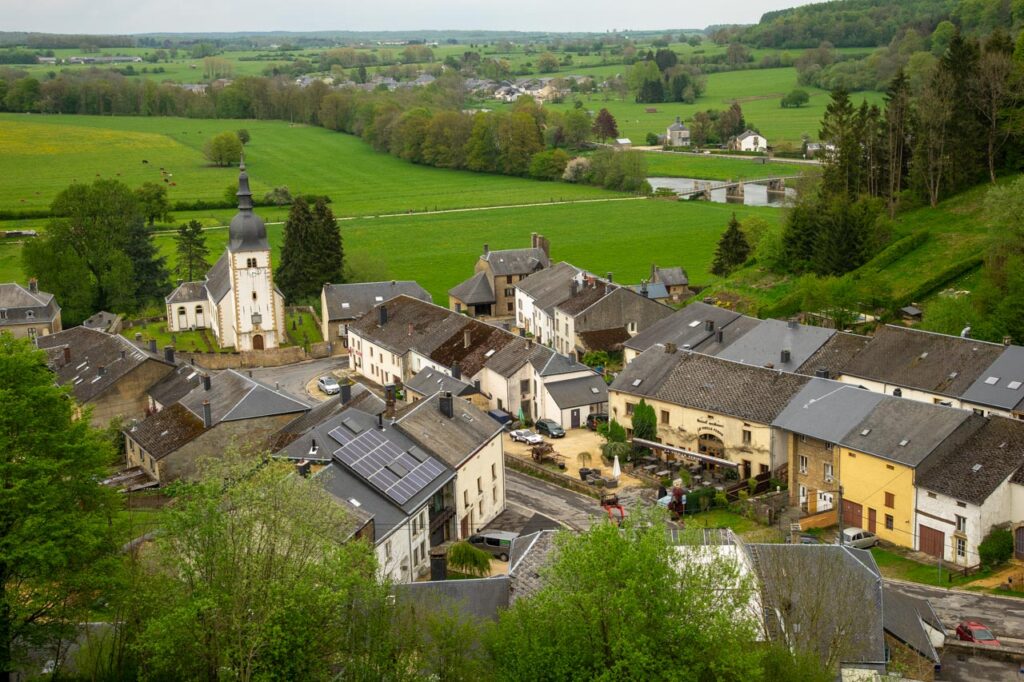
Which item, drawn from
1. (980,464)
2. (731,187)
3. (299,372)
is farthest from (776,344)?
(731,187)

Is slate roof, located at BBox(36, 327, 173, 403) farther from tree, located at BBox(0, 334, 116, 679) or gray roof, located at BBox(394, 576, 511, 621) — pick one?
gray roof, located at BBox(394, 576, 511, 621)

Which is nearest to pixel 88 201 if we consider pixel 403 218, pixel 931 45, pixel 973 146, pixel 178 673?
pixel 403 218

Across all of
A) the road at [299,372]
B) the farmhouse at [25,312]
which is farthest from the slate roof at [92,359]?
the farmhouse at [25,312]

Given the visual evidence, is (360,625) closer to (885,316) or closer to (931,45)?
(885,316)

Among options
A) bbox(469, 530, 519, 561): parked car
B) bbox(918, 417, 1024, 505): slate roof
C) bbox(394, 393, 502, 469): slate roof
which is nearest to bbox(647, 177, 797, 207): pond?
bbox(394, 393, 502, 469): slate roof

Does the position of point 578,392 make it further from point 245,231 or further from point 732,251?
point 732,251

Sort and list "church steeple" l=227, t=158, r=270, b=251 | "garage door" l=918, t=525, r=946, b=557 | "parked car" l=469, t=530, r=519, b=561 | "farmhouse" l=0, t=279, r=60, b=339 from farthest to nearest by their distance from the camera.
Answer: "farmhouse" l=0, t=279, r=60, b=339 → "church steeple" l=227, t=158, r=270, b=251 → "parked car" l=469, t=530, r=519, b=561 → "garage door" l=918, t=525, r=946, b=557

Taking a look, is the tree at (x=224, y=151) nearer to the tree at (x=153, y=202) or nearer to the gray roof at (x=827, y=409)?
the tree at (x=153, y=202)
